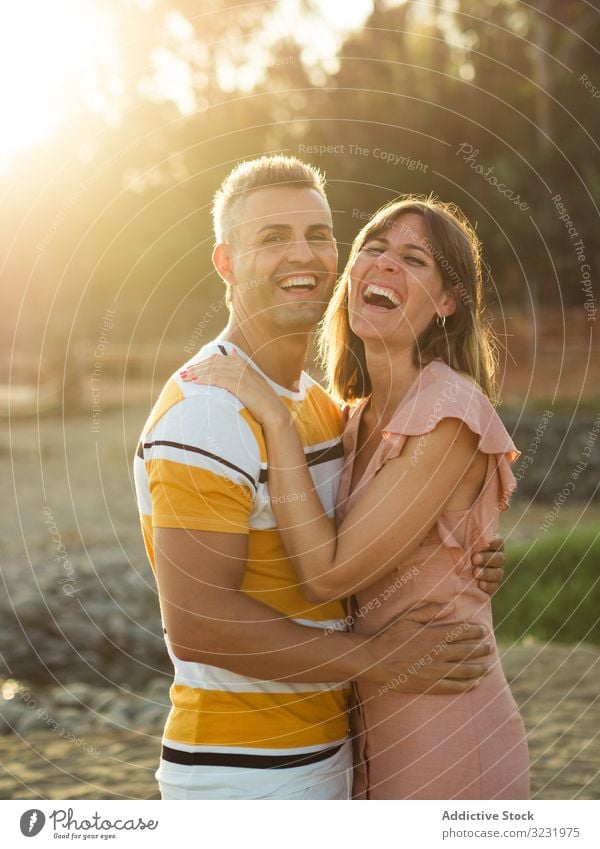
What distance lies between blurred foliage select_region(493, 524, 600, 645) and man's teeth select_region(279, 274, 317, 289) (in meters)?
5.60

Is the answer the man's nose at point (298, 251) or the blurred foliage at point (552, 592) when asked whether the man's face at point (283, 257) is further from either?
the blurred foliage at point (552, 592)

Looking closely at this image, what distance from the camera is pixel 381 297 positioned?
3.00 meters

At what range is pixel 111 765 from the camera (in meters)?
5.36

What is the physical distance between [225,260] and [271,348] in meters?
0.34

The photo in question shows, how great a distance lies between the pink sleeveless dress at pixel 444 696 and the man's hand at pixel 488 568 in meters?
0.02

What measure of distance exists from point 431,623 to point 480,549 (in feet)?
0.82

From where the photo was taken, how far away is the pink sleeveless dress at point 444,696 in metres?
2.77

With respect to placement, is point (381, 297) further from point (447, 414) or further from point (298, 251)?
point (447, 414)

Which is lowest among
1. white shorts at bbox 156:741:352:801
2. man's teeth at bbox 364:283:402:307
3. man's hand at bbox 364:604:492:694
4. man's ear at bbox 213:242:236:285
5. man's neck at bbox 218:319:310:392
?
white shorts at bbox 156:741:352:801

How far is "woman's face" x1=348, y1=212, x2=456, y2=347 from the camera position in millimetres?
2965

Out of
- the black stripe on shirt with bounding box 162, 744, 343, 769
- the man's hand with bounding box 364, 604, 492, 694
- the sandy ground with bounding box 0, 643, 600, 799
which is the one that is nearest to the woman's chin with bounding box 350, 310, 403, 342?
the man's hand with bounding box 364, 604, 492, 694

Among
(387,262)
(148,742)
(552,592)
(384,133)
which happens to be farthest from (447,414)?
(384,133)

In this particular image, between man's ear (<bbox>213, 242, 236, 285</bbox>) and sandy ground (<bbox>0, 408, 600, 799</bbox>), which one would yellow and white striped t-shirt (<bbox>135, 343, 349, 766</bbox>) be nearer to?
man's ear (<bbox>213, 242, 236, 285</bbox>)

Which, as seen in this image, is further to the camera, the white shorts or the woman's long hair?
the woman's long hair
